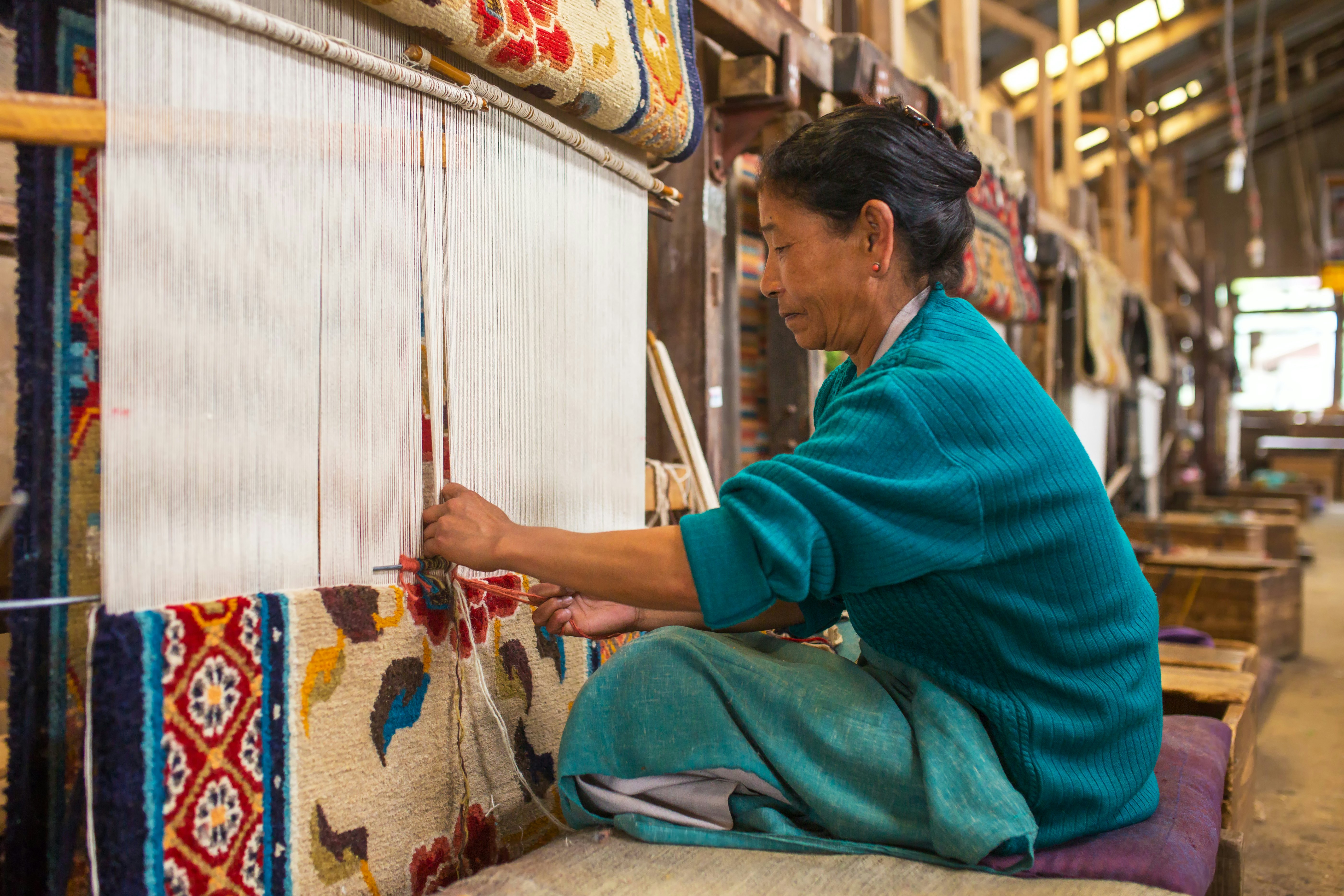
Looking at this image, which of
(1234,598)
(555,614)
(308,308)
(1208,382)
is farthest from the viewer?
(1208,382)

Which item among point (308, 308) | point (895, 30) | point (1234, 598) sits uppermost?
point (895, 30)

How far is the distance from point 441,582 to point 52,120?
0.64m

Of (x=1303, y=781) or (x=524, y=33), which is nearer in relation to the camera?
(x=524, y=33)

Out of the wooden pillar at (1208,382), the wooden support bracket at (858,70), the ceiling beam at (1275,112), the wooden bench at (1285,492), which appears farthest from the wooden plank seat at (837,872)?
the ceiling beam at (1275,112)

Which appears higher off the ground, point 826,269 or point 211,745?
point 826,269

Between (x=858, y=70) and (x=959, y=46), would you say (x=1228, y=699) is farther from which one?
(x=959, y=46)

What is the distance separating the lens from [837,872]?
114 centimetres

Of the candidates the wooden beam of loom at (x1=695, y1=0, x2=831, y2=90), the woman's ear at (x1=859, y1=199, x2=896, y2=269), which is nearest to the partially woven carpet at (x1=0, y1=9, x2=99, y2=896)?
the woman's ear at (x1=859, y1=199, x2=896, y2=269)

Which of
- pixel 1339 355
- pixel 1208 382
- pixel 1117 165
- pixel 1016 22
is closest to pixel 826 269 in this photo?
pixel 1016 22

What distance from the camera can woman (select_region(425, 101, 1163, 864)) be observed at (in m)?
1.07

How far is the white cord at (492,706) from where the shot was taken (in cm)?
125

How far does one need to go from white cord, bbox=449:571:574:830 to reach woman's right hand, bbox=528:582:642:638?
3.5 inches

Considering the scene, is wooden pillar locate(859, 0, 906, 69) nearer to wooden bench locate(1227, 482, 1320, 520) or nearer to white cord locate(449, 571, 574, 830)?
white cord locate(449, 571, 574, 830)

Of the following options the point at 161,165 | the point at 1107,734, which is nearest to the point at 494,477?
the point at 161,165
